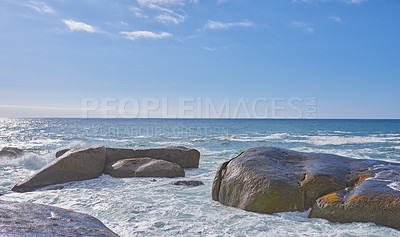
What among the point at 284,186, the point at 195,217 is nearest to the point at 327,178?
the point at 284,186

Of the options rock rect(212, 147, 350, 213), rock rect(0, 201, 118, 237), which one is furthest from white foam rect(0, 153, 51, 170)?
rock rect(0, 201, 118, 237)

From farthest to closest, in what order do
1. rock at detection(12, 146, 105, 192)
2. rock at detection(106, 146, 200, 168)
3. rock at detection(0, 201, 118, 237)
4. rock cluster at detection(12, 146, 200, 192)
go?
rock at detection(106, 146, 200, 168) < rock cluster at detection(12, 146, 200, 192) < rock at detection(12, 146, 105, 192) < rock at detection(0, 201, 118, 237)

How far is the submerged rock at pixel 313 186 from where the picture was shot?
4867mm

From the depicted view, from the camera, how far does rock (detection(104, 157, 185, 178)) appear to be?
9242mm

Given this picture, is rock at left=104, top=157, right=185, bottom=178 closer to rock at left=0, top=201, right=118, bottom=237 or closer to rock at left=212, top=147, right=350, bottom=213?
rock at left=212, top=147, right=350, bottom=213

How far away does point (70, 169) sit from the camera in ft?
29.0

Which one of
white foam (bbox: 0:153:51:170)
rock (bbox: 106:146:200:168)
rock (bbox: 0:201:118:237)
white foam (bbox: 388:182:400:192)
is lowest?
white foam (bbox: 0:153:51:170)

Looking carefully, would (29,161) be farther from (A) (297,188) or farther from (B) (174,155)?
(A) (297,188)

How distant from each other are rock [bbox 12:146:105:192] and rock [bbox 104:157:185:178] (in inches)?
20.0

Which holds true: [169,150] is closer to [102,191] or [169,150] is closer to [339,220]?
[102,191]

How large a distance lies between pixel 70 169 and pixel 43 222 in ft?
21.7

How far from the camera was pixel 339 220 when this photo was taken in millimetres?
4910

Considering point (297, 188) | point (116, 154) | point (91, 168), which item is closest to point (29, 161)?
point (116, 154)

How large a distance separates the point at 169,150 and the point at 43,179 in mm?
4582
